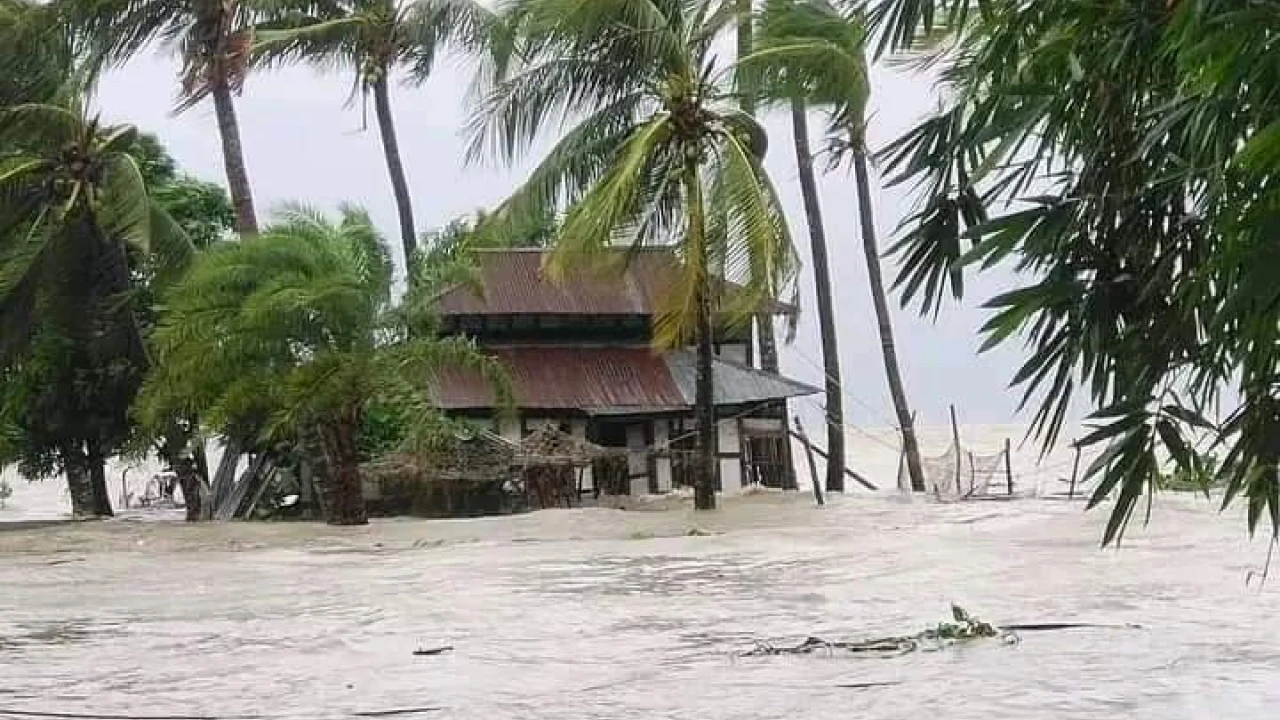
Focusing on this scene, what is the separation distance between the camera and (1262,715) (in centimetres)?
564

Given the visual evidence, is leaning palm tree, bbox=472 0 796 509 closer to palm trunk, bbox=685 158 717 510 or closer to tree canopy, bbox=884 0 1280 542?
palm trunk, bbox=685 158 717 510

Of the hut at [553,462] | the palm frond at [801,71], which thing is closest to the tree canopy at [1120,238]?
the palm frond at [801,71]

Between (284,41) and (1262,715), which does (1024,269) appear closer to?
(1262,715)

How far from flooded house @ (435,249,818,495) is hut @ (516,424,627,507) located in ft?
1.85

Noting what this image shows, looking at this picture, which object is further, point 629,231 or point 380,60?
point 380,60

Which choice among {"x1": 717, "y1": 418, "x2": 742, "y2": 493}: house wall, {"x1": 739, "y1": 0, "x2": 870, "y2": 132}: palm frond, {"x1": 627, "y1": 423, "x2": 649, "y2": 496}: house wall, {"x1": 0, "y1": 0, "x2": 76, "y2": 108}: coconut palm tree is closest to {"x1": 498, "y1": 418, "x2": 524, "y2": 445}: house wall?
{"x1": 627, "y1": 423, "x2": 649, "y2": 496}: house wall

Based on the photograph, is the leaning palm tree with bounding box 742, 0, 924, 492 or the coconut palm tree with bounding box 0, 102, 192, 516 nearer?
the leaning palm tree with bounding box 742, 0, 924, 492

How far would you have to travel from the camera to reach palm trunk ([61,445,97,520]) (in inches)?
856

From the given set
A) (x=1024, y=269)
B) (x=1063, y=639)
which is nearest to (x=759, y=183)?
(x=1063, y=639)

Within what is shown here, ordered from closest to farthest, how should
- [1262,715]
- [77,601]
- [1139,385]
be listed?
1. [1139,385]
2. [1262,715]
3. [77,601]

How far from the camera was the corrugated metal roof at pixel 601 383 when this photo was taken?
21469 millimetres

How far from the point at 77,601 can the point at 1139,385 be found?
30.5 feet

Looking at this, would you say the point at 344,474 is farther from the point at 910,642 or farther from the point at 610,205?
the point at 910,642

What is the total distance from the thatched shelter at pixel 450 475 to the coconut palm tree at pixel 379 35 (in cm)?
285
